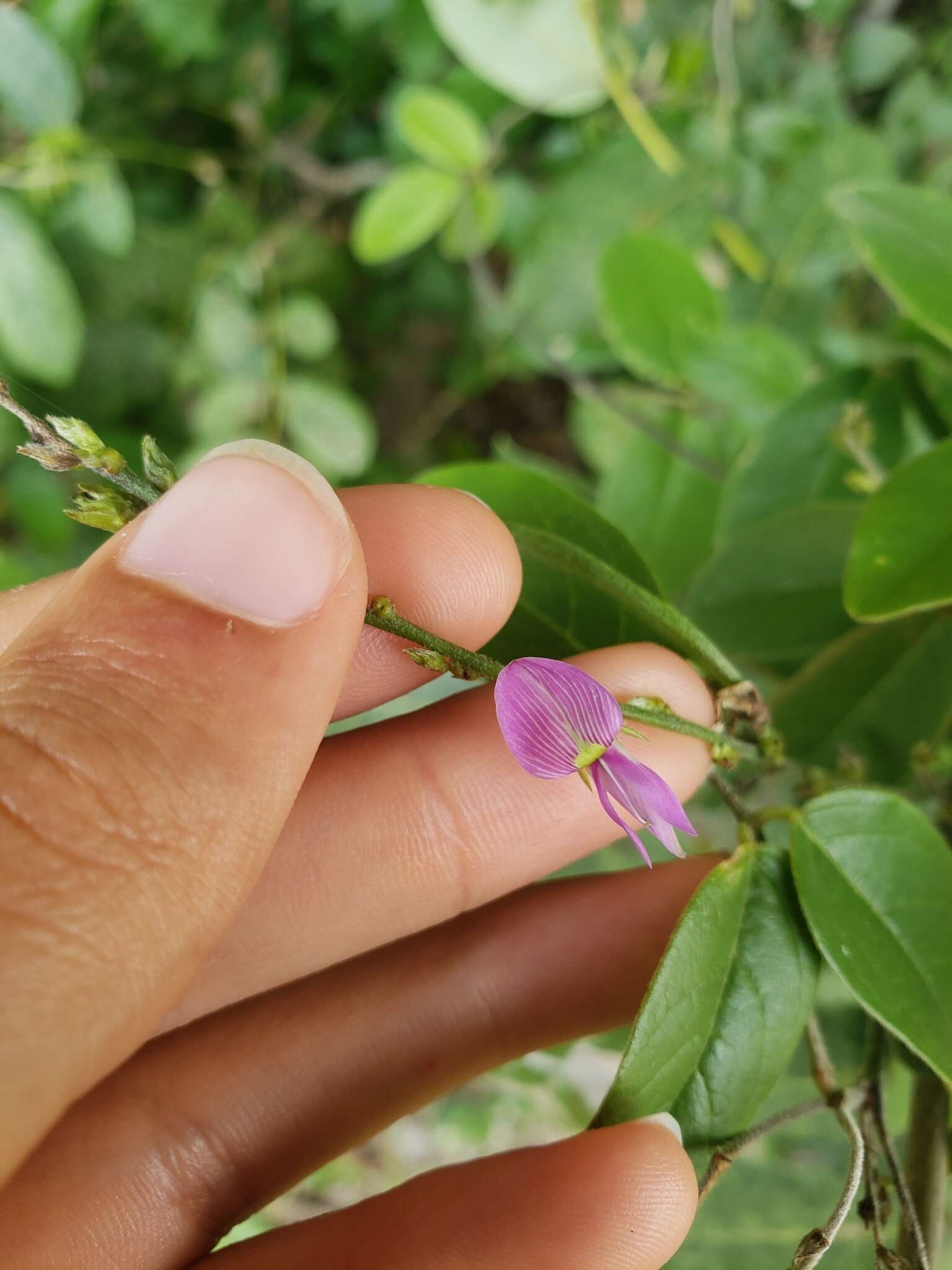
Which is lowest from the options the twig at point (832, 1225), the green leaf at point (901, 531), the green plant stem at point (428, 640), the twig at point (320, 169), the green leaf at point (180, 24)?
the twig at point (832, 1225)

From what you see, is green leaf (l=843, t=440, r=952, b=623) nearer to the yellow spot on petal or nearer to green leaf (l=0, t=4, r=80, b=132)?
the yellow spot on petal

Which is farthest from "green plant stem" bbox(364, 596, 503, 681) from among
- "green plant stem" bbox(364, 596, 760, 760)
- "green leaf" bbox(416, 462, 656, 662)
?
"green leaf" bbox(416, 462, 656, 662)

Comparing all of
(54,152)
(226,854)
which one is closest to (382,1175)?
(226,854)

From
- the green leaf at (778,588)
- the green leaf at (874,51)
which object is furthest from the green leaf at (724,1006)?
the green leaf at (874,51)

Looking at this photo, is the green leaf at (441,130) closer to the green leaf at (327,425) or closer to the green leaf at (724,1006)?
the green leaf at (327,425)

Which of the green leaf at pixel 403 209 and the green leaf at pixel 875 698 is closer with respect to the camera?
the green leaf at pixel 875 698

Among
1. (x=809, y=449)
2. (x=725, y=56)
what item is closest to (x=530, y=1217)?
(x=809, y=449)

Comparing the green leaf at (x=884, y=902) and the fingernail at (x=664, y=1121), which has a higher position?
the green leaf at (x=884, y=902)
